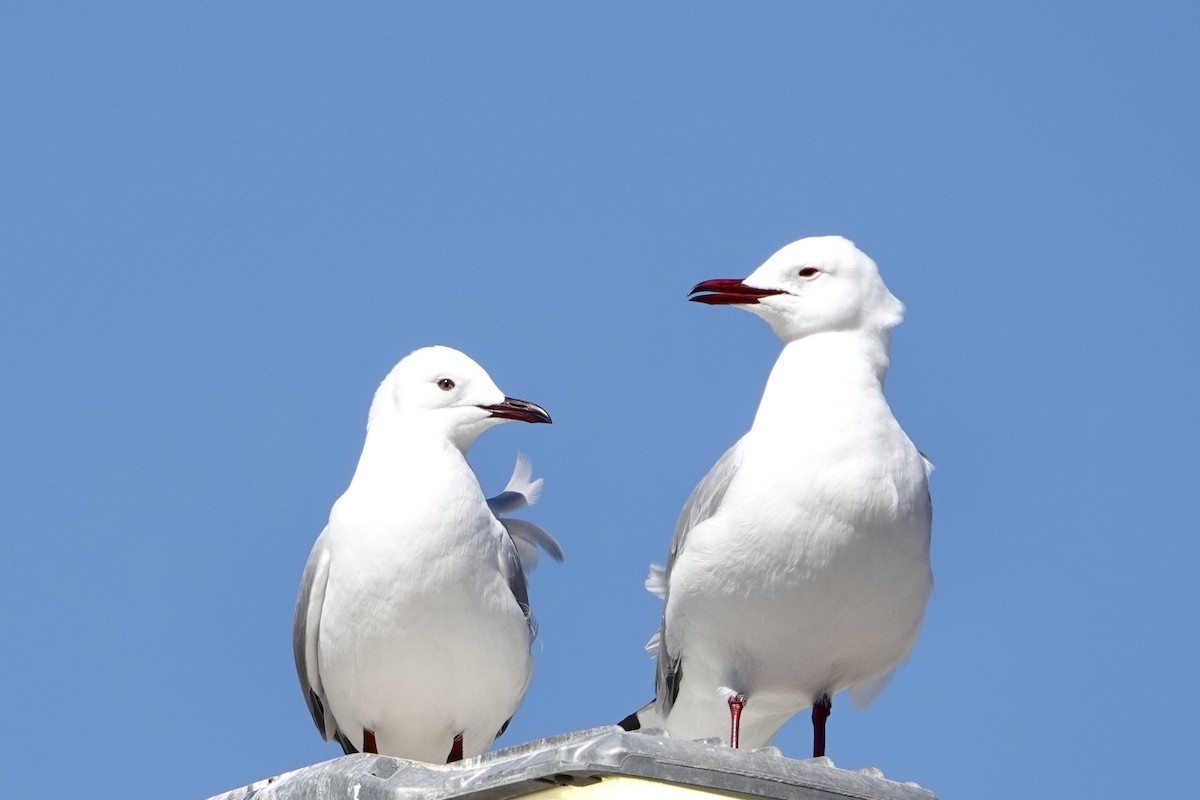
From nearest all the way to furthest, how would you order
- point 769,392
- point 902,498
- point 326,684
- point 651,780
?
point 651,780 → point 902,498 → point 769,392 → point 326,684

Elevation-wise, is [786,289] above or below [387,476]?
above

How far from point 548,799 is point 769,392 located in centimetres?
294

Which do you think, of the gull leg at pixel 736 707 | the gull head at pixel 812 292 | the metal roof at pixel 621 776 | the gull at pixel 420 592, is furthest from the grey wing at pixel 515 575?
the metal roof at pixel 621 776

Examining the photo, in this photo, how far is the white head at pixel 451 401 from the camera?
768 centimetres

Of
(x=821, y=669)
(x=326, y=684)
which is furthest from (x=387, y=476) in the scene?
(x=821, y=669)

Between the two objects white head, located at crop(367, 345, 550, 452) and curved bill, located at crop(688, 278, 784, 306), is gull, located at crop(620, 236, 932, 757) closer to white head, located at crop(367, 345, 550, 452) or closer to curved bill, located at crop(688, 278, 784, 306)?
curved bill, located at crop(688, 278, 784, 306)

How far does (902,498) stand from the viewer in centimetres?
653

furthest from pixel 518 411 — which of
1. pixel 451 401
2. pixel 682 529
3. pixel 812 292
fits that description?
pixel 812 292

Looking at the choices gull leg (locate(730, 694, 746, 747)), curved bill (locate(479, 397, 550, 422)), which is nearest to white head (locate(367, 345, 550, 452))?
curved bill (locate(479, 397, 550, 422))

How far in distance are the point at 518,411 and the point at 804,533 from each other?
5.56 feet

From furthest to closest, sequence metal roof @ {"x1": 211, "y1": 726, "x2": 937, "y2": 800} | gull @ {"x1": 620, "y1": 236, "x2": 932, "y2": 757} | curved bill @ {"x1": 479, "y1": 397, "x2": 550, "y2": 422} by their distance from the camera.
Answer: curved bill @ {"x1": 479, "y1": 397, "x2": 550, "y2": 422}
gull @ {"x1": 620, "y1": 236, "x2": 932, "y2": 757}
metal roof @ {"x1": 211, "y1": 726, "x2": 937, "y2": 800}

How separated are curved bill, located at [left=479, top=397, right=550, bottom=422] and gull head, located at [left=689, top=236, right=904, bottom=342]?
0.91 m

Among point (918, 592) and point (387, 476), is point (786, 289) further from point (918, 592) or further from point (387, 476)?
point (387, 476)

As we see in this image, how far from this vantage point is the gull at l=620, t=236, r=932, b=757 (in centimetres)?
646
